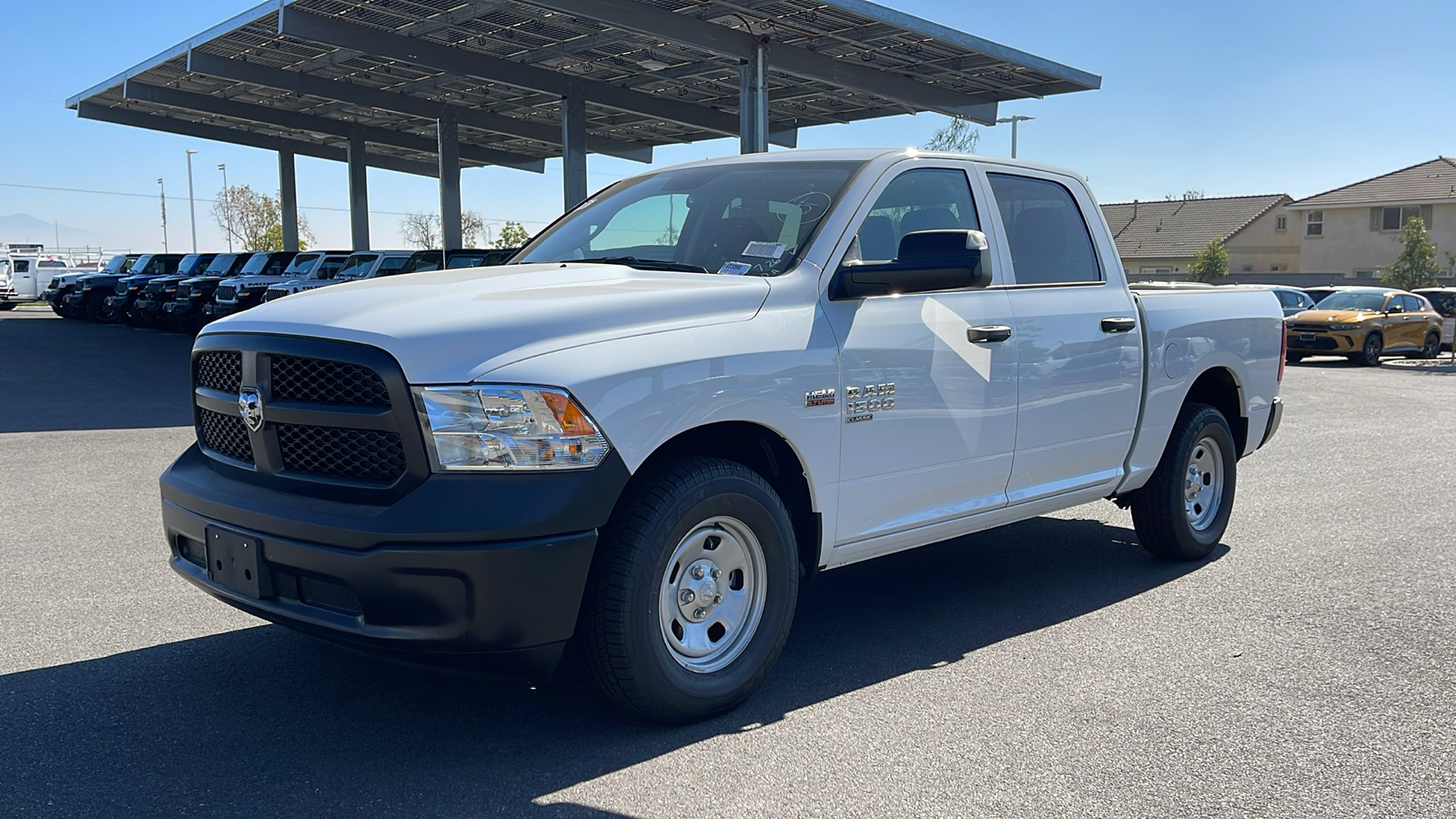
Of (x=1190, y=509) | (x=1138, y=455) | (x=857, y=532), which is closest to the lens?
(x=857, y=532)

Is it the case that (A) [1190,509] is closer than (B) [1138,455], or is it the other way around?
(B) [1138,455]

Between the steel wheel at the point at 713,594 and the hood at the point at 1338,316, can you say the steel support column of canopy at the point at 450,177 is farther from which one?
the steel wheel at the point at 713,594

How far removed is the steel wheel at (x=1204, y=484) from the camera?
21.4 feet

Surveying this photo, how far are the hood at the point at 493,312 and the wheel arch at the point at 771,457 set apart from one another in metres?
0.39

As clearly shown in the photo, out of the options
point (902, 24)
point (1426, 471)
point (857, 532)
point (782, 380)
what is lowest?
point (1426, 471)

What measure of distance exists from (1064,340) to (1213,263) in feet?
190

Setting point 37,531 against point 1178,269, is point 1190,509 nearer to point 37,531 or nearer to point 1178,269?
point 37,531

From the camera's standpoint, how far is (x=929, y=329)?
15.3 ft

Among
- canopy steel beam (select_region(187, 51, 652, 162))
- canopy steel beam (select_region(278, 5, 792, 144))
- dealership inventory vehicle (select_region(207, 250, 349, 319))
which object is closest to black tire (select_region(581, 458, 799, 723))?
dealership inventory vehicle (select_region(207, 250, 349, 319))

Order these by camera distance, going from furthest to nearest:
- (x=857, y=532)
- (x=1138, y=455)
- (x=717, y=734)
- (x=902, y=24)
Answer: (x=902, y=24) → (x=1138, y=455) → (x=857, y=532) → (x=717, y=734)

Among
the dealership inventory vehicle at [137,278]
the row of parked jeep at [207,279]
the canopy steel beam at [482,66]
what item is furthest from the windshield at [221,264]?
the canopy steel beam at [482,66]

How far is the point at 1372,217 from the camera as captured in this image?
5400cm

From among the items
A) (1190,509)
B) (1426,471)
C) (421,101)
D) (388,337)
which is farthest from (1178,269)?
(388,337)

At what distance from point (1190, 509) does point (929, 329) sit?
8.86ft
